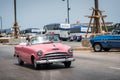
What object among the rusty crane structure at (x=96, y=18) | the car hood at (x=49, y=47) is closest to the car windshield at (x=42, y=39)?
the car hood at (x=49, y=47)

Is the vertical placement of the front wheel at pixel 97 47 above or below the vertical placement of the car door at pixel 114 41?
below

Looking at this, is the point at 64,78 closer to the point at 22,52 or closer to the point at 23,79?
the point at 23,79

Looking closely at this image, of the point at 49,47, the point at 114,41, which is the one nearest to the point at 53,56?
the point at 49,47

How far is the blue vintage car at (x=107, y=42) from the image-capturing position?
2892 centimetres

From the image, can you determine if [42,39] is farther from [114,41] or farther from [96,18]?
[96,18]

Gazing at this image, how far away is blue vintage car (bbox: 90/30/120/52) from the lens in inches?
1139

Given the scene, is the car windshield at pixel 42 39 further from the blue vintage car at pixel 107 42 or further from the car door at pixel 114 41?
the blue vintage car at pixel 107 42

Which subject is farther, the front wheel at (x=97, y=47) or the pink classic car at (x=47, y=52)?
the front wheel at (x=97, y=47)

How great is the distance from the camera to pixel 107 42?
29531mm

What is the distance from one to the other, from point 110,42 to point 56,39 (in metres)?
11.3

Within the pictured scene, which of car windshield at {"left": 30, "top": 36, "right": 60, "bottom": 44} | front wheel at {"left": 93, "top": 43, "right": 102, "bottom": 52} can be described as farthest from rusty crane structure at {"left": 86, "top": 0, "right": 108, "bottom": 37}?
car windshield at {"left": 30, "top": 36, "right": 60, "bottom": 44}

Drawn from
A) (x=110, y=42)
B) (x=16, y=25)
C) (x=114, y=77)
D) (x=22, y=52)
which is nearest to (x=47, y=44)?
(x=22, y=52)

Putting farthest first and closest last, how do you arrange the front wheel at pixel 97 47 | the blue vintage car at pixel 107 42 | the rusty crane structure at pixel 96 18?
1. the rusty crane structure at pixel 96 18
2. the front wheel at pixel 97 47
3. the blue vintage car at pixel 107 42

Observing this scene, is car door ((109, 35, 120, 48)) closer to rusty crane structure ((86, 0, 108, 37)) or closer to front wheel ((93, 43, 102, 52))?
front wheel ((93, 43, 102, 52))
